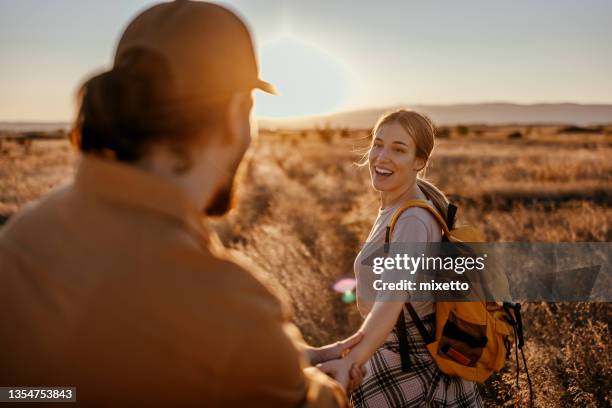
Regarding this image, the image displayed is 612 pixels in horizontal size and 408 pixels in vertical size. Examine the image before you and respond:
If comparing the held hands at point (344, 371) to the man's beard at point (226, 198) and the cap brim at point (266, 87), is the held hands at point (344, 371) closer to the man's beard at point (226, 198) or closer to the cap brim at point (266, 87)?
the man's beard at point (226, 198)

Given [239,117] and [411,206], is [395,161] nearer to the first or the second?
[411,206]

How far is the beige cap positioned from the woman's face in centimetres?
131

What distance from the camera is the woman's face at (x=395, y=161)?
8.44ft

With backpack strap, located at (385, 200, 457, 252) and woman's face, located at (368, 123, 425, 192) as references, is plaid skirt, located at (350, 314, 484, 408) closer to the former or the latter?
backpack strap, located at (385, 200, 457, 252)

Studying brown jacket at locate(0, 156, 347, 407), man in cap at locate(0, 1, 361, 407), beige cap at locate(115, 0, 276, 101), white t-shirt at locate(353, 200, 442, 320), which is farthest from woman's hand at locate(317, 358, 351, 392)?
beige cap at locate(115, 0, 276, 101)

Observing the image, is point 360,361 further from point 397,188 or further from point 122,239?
point 122,239

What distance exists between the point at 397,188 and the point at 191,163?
153 cm

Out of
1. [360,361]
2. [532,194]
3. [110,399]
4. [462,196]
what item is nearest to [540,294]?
[360,361]

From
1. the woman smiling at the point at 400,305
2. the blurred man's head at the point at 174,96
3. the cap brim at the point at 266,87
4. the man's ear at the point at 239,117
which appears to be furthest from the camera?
the woman smiling at the point at 400,305

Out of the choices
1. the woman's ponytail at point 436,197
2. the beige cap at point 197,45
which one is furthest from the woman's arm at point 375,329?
the beige cap at point 197,45

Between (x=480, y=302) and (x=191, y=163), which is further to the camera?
(x=480, y=302)

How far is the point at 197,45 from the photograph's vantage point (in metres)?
1.28

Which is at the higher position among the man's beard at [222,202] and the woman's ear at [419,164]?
the woman's ear at [419,164]

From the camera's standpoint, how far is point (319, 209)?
1059 cm
